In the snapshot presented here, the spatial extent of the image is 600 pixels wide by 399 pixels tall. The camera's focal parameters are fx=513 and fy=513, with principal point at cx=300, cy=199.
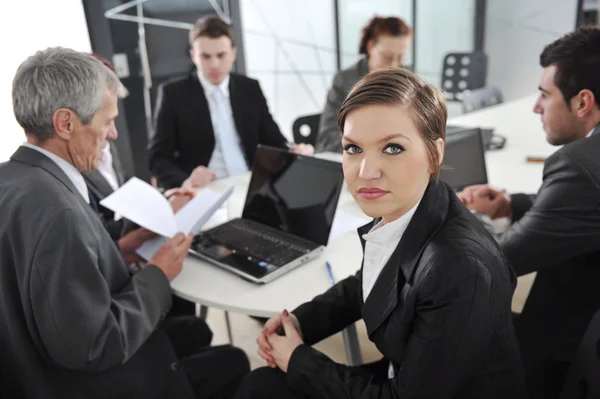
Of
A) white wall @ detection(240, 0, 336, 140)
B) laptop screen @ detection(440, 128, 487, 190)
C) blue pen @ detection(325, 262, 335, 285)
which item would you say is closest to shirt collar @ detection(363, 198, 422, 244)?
blue pen @ detection(325, 262, 335, 285)

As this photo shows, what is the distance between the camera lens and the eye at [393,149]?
0.91 m

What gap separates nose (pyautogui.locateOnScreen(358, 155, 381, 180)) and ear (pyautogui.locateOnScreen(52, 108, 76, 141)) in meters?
0.71

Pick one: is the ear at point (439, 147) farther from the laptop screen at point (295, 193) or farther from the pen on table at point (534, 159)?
the pen on table at point (534, 159)

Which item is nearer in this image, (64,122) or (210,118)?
(64,122)

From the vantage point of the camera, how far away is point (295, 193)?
5.17ft

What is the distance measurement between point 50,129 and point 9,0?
248 cm

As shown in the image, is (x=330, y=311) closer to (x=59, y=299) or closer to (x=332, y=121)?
(x=59, y=299)

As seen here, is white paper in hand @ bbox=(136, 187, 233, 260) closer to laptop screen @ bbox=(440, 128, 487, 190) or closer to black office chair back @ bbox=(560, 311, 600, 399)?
laptop screen @ bbox=(440, 128, 487, 190)

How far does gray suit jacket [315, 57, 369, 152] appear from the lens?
269cm

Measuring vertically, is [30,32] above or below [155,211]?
above

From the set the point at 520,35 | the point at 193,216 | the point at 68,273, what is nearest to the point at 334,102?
the point at 193,216

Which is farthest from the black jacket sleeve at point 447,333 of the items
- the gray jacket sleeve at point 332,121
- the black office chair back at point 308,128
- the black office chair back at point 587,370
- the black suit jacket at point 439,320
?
the black office chair back at point 308,128

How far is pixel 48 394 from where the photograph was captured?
3.77 feet

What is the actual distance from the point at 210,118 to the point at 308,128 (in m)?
0.69
